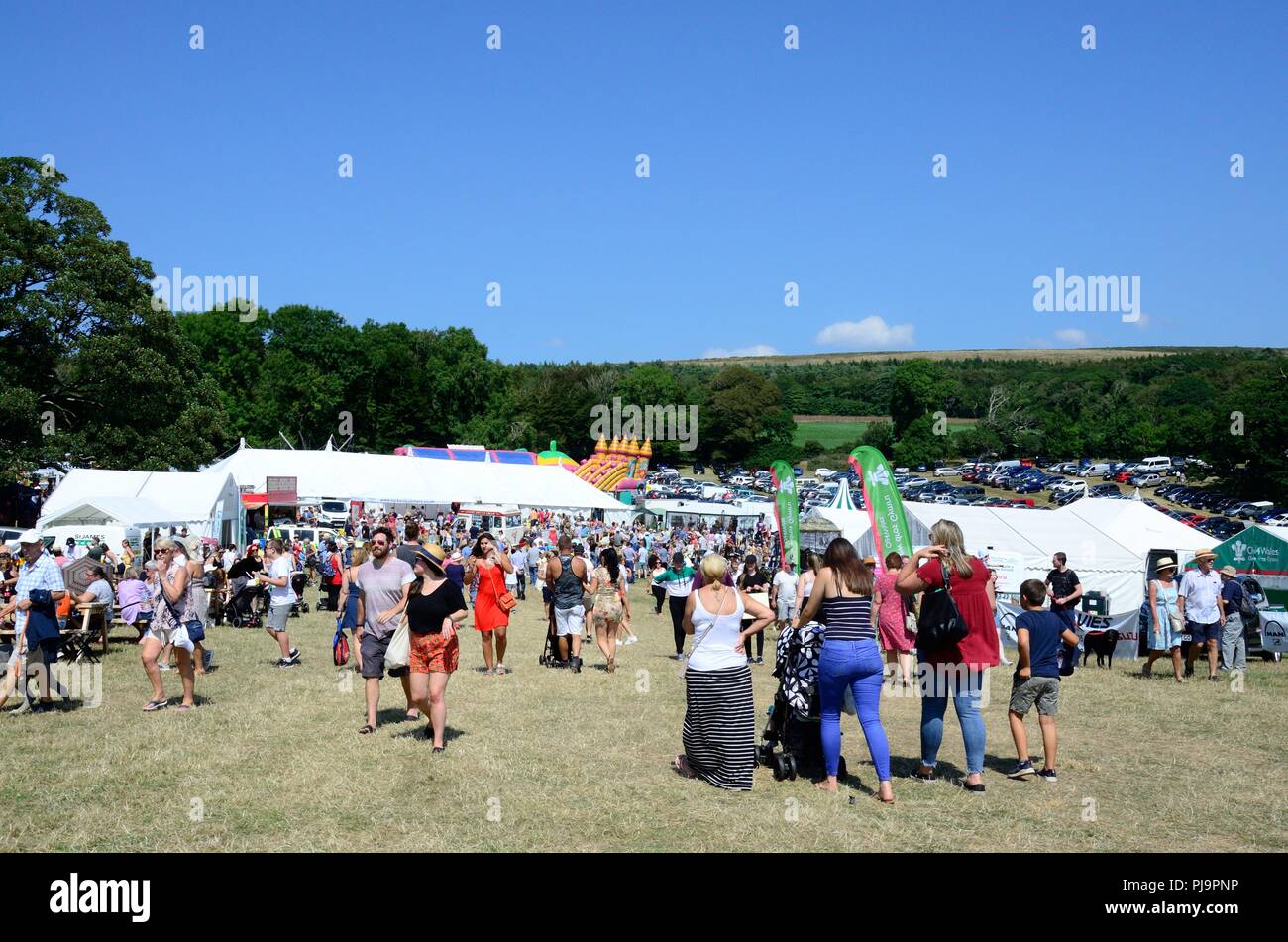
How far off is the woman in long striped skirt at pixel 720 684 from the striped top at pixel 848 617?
1.90 ft

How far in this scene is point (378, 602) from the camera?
8.24 m

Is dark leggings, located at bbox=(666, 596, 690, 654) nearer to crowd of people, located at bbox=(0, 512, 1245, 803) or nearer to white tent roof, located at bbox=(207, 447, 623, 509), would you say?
crowd of people, located at bbox=(0, 512, 1245, 803)

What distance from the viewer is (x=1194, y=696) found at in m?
11.4

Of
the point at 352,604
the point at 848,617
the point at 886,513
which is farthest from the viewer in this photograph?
the point at 886,513

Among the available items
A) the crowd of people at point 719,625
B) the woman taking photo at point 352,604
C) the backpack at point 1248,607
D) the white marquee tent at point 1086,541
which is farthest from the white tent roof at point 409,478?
the backpack at point 1248,607

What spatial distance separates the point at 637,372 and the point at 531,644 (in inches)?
3504

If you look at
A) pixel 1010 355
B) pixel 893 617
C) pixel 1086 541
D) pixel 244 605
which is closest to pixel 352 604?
pixel 893 617

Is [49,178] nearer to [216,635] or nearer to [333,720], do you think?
[216,635]

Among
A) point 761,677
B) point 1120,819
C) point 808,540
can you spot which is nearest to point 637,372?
point 808,540

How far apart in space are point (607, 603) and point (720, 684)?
6.43 m

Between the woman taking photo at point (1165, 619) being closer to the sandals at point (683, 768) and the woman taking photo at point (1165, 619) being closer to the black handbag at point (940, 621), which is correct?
the black handbag at point (940, 621)

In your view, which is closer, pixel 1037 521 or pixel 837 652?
pixel 837 652

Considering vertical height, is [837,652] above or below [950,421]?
below

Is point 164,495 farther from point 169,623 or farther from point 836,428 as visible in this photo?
point 836,428
